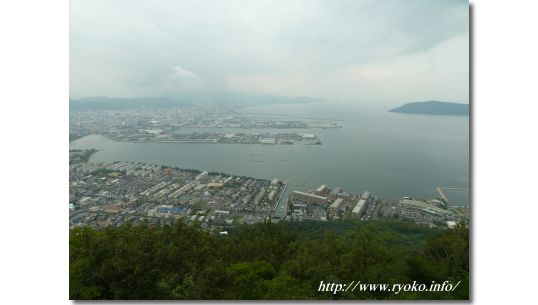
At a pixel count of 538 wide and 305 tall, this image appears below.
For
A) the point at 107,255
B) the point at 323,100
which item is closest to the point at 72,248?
the point at 107,255

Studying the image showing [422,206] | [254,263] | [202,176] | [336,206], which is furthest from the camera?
[202,176]

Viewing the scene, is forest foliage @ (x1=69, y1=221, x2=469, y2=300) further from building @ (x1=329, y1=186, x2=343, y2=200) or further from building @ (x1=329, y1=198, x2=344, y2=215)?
building @ (x1=329, y1=186, x2=343, y2=200)

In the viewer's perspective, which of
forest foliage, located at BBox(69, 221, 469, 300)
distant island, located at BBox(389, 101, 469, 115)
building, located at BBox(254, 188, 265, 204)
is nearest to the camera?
forest foliage, located at BBox(69, 221, 469, 300)

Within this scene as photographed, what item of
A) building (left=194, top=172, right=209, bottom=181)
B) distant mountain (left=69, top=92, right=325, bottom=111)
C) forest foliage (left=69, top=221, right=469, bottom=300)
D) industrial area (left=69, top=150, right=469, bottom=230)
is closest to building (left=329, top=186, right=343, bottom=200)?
industrial area (left=69, top=150, right=469, bottom=230)

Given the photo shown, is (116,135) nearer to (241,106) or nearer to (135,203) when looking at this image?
(135,203)

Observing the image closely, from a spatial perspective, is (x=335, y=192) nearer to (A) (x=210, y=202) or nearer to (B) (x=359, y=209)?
(B) (x=359, y=209)

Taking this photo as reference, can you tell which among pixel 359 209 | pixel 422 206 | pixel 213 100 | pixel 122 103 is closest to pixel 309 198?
pixel 359 209
